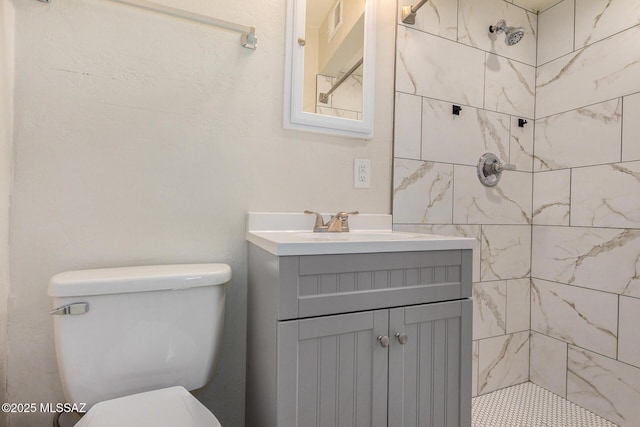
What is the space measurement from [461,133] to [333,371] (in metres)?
1.37

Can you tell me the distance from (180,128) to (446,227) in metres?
1.31

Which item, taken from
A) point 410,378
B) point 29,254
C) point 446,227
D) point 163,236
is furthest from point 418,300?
point 29,254

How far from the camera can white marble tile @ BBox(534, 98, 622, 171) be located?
1593 millimetres

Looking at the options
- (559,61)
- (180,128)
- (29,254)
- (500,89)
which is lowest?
(29,254)

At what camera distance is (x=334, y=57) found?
1.41 meters

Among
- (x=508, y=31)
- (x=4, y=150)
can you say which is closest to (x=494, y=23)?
(x=508, y=31)

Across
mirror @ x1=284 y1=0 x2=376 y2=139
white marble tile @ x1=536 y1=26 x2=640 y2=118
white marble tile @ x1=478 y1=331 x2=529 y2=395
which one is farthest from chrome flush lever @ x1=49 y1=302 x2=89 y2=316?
white marble tile @ x1=536 y1=26 x2=640 y2=118

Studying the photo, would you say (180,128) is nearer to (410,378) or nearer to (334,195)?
(334,195)

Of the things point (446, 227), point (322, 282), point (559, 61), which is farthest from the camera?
point (559, 61)

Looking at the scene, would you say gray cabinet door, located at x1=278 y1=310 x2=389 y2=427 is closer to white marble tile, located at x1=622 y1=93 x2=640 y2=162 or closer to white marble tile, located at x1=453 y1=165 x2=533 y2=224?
white marble tile, located at x1=453 y1=165 x2=533 y2=224

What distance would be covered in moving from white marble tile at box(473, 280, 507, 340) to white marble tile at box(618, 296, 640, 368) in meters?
0.48

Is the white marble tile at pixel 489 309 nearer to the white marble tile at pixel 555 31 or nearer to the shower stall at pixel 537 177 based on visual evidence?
the shower stall at pixel 537 177

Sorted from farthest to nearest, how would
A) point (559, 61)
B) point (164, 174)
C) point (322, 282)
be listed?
point (559, 61)
point (164, 174)
point (322, 282)

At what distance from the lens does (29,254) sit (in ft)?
3.44
